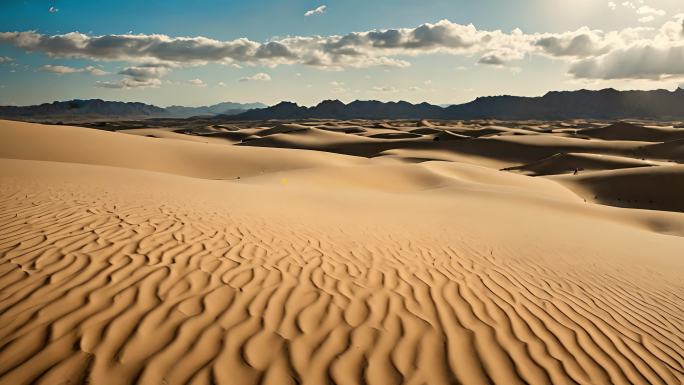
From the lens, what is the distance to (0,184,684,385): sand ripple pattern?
10.5ft

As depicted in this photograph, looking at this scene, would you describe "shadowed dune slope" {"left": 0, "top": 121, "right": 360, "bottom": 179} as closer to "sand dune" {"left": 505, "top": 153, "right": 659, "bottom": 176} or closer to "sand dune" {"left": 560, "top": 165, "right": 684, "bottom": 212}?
"sand dune" {"left": 560, "top": 165, "right": 684, "bottom": 212}

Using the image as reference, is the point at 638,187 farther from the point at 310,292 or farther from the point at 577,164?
the point at 310,292

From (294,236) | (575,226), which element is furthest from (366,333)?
(575,226)

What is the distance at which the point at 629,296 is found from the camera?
5.71 meters

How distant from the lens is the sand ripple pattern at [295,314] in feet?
10.5

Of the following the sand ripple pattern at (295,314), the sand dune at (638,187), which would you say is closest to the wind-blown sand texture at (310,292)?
the sand ripple pattern at (295,314)

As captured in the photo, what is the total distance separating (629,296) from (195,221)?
275 inches

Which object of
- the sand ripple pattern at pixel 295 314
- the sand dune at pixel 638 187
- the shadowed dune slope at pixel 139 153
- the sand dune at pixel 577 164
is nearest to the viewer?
the sand ripple pattern at pixel 295 314

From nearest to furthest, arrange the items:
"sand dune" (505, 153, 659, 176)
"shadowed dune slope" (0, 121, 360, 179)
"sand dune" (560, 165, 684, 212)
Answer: "shadowed dune slope" (0, 121, 360, 179)
"sand dune" (560, 165, 684, 212)
"sand dune" (505, 153, 659, 176)

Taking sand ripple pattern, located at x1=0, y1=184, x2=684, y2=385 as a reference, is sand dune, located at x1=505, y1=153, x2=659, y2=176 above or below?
below

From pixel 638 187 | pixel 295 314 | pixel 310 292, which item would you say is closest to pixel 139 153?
pixel 310 292

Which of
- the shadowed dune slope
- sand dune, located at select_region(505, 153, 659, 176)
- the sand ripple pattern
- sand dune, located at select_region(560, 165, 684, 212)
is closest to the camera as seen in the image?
the sand ripple pattern

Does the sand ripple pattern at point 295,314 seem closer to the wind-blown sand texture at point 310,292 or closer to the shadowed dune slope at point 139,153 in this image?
the wind-blown sand texture at point 310,292

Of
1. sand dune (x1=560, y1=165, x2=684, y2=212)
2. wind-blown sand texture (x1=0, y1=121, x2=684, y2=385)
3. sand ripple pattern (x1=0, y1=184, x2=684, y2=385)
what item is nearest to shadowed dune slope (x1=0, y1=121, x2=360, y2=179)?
wind-blown sand texture (x1=0, y1=121, x2=684, y2=385)
